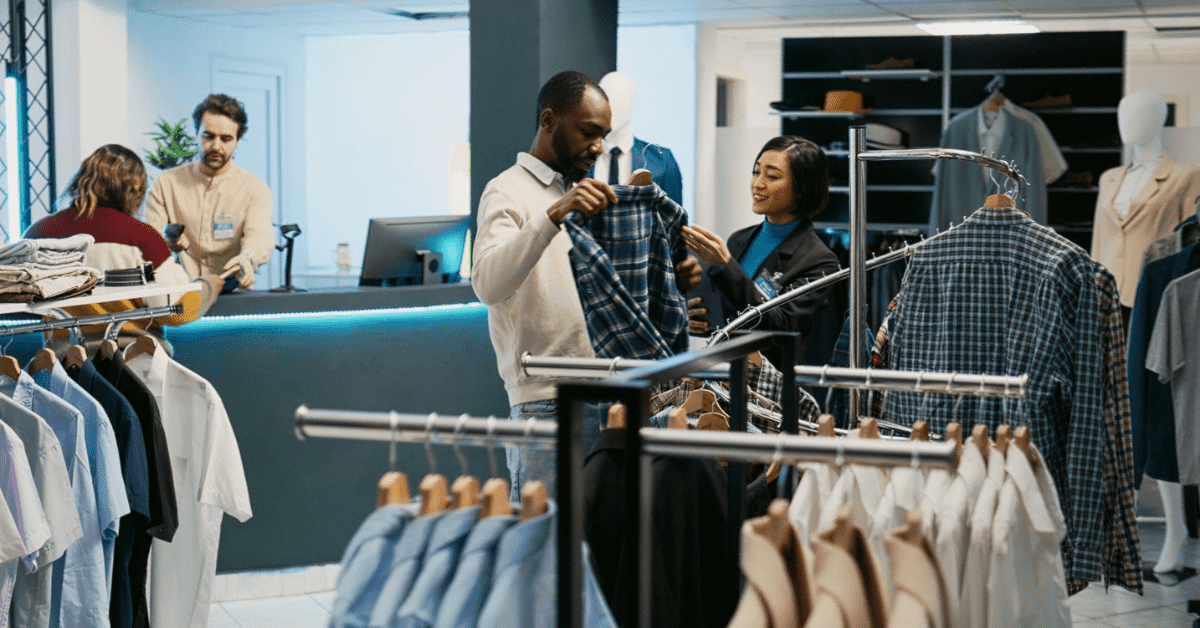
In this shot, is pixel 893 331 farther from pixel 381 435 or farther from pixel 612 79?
pixel 612 79

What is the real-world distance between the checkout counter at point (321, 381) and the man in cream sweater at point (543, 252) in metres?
1.61

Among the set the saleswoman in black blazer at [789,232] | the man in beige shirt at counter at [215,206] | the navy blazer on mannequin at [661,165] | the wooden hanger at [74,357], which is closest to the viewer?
the wooden hanger at [74,357]

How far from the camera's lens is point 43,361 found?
2.53 m

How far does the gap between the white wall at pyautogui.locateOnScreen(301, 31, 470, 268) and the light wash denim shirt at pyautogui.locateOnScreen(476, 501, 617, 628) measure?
928 centimetres

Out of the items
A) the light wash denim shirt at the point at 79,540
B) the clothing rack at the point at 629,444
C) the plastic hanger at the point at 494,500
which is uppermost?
the clothing rack at the point at 629,444

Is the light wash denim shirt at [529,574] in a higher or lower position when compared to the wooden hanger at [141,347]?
lower

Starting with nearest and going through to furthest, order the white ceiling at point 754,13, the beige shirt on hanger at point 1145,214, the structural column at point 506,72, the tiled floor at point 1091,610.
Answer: the tiled floor at point 1091,610 → the structural column at point 506,72 → the beige shirt on hanger at point 1145,214 → the white ceiling at point 754,13

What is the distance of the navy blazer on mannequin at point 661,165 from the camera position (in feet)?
14.1

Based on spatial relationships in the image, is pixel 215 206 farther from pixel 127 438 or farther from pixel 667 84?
pixel 667 84

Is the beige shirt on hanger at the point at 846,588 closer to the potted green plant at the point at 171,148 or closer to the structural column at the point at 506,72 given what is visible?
the structural column at the point at 506,72

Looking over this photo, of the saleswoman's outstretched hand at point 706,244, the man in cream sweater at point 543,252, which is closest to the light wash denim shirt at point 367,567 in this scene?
the man in cream sweater at point 543,252

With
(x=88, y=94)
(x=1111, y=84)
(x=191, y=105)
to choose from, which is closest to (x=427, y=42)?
(x=191, y=105)

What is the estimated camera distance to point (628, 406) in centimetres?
121

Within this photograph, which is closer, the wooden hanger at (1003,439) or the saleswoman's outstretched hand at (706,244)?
the wooden hanger at (1003,439)
